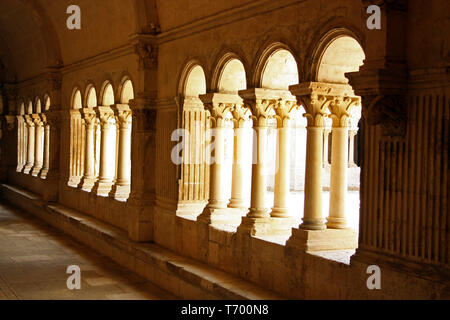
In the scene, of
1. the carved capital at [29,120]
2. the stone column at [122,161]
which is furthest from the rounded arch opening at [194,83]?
the carved capital at [29,120]

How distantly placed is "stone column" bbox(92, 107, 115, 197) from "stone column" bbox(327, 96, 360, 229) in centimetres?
826

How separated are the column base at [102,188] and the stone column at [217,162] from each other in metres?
5.37

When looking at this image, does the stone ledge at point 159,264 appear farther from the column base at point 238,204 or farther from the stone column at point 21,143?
the stone column at point 21,143

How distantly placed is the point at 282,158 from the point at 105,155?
7.42 m

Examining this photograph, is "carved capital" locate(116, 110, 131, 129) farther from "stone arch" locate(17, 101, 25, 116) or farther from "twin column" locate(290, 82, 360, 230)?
"stone arch" locate(17, 101, 25, 116)

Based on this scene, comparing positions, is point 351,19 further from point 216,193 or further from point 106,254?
point 106,254

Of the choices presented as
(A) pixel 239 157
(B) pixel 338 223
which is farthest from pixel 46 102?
(B) pixel 338 223

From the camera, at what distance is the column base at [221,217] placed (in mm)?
9656

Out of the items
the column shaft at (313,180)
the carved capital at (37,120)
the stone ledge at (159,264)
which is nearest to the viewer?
the column shaft at (313,180)

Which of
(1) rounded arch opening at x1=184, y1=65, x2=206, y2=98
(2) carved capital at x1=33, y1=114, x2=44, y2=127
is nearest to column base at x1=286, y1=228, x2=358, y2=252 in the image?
(1) rounded arch opening at x1=184, y1=65, x2=206, y2=98

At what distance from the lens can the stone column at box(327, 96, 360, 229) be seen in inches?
294
